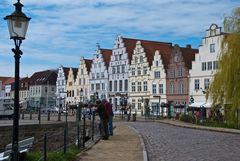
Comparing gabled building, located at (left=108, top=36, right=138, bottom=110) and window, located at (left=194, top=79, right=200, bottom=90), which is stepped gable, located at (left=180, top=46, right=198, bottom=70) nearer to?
window, located at (left=194, top=79, right=200, bottom=90)

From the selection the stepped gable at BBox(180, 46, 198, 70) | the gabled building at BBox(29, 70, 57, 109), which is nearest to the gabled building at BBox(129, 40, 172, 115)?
the stepped gable at BBox(180, 46, 198, 70)

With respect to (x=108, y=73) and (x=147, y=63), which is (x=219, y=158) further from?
(x=108, y=73)

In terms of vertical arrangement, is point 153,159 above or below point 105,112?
below

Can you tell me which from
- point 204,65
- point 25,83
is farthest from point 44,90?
point 204,65

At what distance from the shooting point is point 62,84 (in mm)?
107812

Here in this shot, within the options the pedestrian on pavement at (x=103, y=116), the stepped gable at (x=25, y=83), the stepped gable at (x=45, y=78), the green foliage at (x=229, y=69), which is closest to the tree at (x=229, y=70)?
the green foliage at (x=229, y=69)

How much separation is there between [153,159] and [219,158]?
7.52ft

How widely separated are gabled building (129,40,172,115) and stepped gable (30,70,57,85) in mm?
43458

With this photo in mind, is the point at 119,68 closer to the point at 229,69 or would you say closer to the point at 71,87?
the point at 71,87

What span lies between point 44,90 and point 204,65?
6377 centimetres

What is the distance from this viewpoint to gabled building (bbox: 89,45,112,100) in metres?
86.0

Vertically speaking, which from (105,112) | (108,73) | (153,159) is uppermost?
(108,73)

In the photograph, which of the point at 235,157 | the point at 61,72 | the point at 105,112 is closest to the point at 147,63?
the point at 61,72

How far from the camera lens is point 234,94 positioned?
32750 mm
